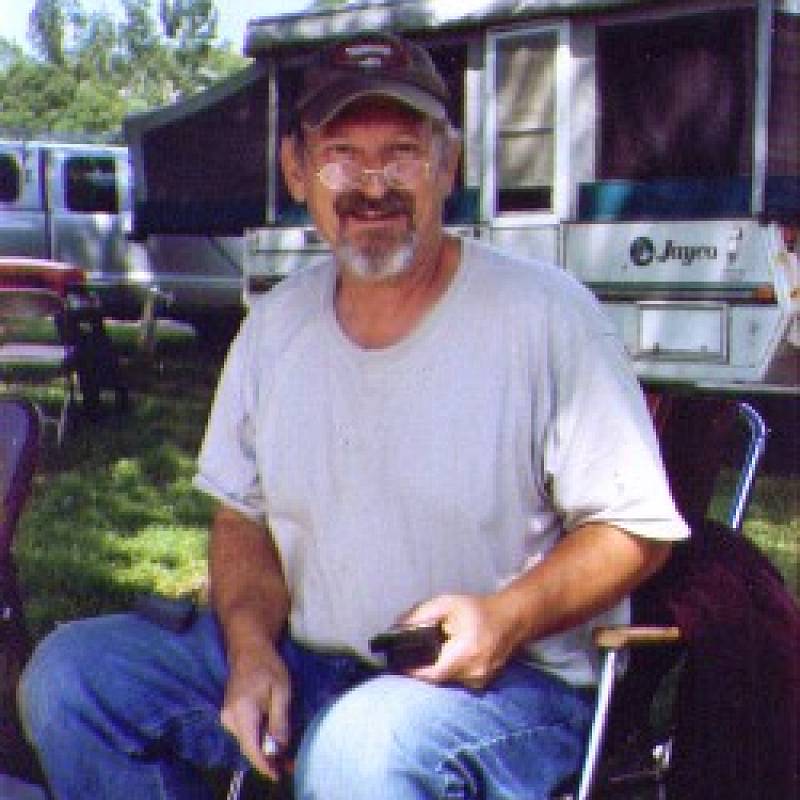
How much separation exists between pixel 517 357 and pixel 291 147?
0.58m

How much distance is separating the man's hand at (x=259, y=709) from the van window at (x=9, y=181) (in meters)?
13.8

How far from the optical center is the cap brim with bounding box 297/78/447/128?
2389mm

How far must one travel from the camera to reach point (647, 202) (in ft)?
25.6

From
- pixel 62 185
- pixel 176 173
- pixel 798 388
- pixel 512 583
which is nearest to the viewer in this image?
pixel 512 583

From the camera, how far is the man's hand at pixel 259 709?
225 centimetres

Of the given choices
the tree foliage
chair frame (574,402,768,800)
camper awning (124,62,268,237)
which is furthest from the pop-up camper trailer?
the tree foliage

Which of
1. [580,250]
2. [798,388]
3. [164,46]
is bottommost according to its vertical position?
[798,388]

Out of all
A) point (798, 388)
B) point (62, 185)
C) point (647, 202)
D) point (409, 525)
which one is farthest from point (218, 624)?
point (62, 185)

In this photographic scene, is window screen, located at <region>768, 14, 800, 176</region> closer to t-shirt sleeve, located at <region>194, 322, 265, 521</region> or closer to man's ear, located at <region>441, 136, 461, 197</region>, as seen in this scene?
man's ear, located at <region>441, 136, 461, 197</region>

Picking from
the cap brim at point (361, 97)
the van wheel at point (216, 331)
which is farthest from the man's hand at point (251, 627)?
the van wheel at point (216, 331)

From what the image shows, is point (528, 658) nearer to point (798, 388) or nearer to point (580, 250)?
point (798, 388)

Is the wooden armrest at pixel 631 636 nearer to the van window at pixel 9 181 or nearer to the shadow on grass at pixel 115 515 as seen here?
the shadow on grass at pixel 115 515

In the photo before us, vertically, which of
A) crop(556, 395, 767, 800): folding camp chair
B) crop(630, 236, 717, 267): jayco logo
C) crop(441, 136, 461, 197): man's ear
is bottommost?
crop(556, 395, 767, 800): folding camp chair

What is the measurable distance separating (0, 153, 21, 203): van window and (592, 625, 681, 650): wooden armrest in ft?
46.0
